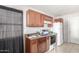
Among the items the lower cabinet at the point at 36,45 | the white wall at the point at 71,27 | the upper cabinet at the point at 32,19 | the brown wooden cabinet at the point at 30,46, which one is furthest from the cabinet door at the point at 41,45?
the white wall at the point at 71,27

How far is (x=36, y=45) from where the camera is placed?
119 inches

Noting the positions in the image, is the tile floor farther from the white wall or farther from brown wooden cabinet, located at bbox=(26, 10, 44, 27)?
brown wooden cabinet, located at bbox=(26, 10, 44, 27)

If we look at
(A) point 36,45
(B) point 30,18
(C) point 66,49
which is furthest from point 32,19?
(C) point 66,49

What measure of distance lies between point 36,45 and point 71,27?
3356mm

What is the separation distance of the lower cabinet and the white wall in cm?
246

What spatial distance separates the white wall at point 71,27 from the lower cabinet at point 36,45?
246 centimetres

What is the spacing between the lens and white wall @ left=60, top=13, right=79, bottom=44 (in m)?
5.29

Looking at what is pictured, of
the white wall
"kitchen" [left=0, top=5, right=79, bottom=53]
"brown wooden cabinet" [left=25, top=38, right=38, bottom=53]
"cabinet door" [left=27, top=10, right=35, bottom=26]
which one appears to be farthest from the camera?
the white wall

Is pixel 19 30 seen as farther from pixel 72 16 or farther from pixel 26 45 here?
pixel 72 16

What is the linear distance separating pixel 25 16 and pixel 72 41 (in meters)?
3.63

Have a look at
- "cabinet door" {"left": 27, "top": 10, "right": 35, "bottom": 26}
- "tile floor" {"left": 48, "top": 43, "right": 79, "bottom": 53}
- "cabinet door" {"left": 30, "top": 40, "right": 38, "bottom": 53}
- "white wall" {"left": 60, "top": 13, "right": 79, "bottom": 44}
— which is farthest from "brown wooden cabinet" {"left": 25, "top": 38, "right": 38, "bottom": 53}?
"white wall" {"left": 60, "top": 13, "right": 79, "bottom": 44}

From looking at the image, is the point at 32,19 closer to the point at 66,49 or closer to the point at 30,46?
the point at 30,46
